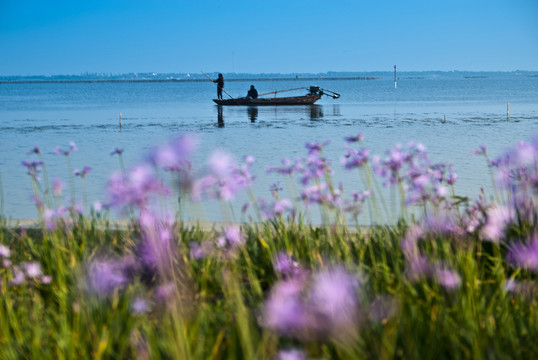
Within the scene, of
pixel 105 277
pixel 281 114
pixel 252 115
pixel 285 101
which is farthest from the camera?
pixel 285 101

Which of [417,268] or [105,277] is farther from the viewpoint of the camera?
[105,277]

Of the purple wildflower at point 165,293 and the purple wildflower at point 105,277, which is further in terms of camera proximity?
the purple wildflower at point 105,277

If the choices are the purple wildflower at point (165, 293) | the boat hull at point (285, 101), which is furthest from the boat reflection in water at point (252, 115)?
the purple wildflower at point (165, 293)

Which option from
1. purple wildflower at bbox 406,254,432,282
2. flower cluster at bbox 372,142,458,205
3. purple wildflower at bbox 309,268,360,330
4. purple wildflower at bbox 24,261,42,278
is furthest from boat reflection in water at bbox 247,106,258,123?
purple wildflower at bbox 309,268,360,330

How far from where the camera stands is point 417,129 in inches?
1085

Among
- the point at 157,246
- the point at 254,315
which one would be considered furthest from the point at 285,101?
the point at 254,315

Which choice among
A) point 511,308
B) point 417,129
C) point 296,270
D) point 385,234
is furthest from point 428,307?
point 417,129

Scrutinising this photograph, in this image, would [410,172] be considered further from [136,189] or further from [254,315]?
[136,189]

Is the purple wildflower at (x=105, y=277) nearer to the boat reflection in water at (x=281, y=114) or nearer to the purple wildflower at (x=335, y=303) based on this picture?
the purple wildflower at (x=335, y=303)

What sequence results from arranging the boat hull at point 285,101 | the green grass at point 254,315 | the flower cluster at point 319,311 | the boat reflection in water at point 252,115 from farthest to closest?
the boat hull at point 285,101 < the boat reflection in water at point 252,115 < the green grass at point 254,315 < the flower cluster at point 319,311

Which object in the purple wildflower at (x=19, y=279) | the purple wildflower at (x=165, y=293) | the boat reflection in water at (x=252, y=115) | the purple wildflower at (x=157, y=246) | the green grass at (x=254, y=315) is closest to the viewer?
the green grass at (x=254, y=315)

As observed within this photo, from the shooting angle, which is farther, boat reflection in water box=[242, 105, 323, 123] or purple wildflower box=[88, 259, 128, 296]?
boat reflection in water box=[242, 105, 323, 123]

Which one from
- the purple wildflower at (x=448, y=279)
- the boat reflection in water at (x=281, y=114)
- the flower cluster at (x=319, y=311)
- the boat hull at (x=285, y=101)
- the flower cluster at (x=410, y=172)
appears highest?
the flower cluster at (x=410, y=172)

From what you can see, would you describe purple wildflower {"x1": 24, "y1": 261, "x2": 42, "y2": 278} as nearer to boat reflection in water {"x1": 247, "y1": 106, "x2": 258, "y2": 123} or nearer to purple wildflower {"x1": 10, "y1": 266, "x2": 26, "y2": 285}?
purple wildflower {"x1": 10, "y1": 266, "x2": 26, "y2": 285}
